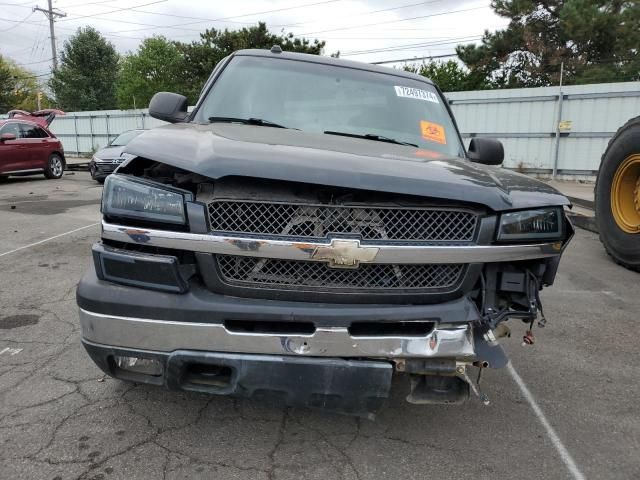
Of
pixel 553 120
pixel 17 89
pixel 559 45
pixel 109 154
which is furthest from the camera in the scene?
pixel 17 89

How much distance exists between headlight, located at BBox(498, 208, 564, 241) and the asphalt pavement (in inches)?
41.1

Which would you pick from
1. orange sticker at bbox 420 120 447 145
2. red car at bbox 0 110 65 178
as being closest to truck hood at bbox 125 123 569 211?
orange sticker at bbox 420 120 447 145

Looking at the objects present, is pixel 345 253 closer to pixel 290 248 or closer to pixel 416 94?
pixel 290 248

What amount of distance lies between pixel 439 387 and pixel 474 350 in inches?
9.0

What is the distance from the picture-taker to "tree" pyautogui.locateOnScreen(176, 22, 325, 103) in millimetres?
30844

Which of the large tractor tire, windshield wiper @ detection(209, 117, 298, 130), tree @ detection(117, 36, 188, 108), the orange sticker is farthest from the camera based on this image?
tree @ detection(117, 36, 188, 108)

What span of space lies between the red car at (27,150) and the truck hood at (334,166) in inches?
507

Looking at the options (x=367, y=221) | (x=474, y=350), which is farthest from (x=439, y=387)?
(x=367, y=221)

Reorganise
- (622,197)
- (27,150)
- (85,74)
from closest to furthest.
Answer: (622,197) < (27,150) < (85,74)

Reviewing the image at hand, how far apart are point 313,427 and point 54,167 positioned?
14839 mm

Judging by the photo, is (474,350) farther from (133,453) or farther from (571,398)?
(133,453)

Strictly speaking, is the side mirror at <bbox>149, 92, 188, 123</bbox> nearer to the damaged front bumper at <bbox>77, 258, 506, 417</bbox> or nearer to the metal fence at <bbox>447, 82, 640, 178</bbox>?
the damaged front bumper at <bbox>77, 258, 506, 417</bbox>

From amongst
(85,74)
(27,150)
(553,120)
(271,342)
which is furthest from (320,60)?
(85,74)

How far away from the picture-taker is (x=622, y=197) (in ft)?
19.0
